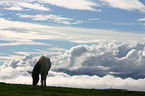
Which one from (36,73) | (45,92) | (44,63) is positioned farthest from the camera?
(44,63)

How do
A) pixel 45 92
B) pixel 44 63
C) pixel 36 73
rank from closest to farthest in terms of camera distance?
pixel 45 92
pixel 36 73
pixel 44 63

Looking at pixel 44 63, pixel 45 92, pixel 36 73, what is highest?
pixel 44 63

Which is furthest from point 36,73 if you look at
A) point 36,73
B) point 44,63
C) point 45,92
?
point 45,92

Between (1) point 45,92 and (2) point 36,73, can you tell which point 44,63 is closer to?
(2) point 36,73

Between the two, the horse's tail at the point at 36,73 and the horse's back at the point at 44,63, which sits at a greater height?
the horse's back at the point at 44,63

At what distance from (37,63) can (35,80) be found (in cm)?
241

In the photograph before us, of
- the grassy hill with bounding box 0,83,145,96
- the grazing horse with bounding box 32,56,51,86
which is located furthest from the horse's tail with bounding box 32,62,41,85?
the grassy hill with bounding box 0,83,145,96

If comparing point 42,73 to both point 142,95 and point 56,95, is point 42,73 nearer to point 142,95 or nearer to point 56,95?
point 56,95

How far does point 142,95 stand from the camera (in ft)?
91.1

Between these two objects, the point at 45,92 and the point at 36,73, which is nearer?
the point at 45,92

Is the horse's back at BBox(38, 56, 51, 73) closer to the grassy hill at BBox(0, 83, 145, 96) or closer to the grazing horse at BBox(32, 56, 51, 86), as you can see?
the grazing horse at BBox(32, 56, 51, 86)

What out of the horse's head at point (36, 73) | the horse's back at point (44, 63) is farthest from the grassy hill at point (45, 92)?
the horse's back at point (44, 63)

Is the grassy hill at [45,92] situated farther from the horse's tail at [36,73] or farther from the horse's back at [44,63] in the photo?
the horse's back at [44,63]

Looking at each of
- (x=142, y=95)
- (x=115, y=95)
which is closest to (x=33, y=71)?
(x=115, y=95)
